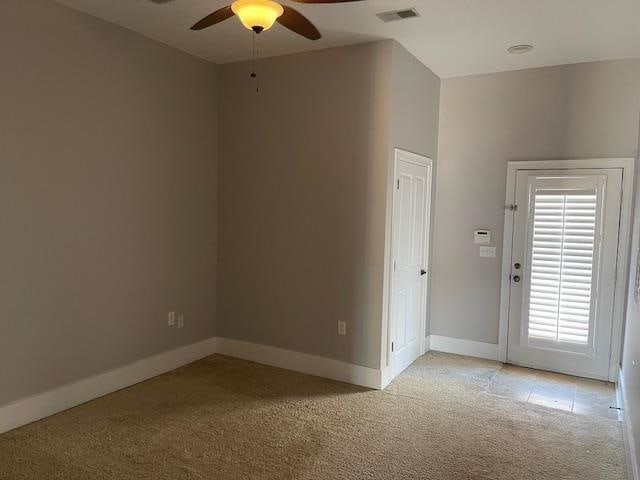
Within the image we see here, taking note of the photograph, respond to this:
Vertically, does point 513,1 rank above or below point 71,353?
above

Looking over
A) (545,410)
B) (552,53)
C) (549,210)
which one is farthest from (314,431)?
(552,53)

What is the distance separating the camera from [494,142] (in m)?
4.70

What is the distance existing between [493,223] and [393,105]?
1695 millimetres

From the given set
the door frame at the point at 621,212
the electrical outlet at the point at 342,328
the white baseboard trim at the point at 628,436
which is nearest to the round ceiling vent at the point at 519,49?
the door frame at the point at 621,212

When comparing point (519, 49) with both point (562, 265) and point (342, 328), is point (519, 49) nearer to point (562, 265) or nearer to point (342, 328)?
point (562, 265)

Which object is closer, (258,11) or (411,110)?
(258,11)

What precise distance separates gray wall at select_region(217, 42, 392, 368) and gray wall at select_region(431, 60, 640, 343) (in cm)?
132

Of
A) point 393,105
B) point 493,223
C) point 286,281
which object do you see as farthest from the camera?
point 493,223

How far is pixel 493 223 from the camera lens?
4750 millimetres

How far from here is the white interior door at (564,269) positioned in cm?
427

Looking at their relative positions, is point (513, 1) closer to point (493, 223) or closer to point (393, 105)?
point (393, 105)

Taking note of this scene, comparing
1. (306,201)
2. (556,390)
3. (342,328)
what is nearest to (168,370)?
(342,328)

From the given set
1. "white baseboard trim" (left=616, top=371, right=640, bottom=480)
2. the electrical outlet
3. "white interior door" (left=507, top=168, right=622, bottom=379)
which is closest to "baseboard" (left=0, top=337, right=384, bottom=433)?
the electrical outlet

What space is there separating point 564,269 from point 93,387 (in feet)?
13.7
